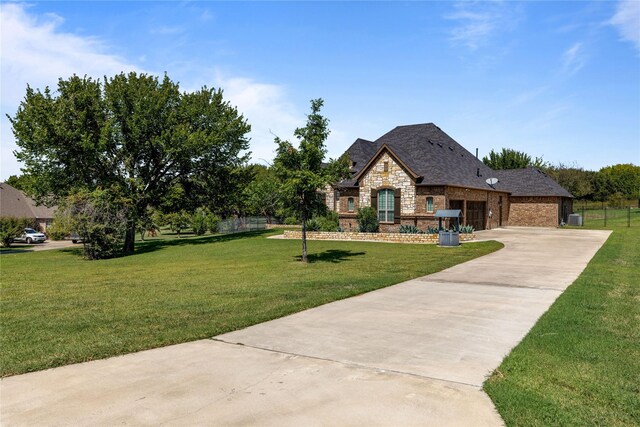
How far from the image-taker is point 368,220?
105 ft

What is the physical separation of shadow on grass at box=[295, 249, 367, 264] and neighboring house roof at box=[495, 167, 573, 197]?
2535 centimetres

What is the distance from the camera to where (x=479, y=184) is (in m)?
36.4

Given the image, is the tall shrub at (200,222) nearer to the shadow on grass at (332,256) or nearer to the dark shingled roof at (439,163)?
the dark shingled roof at (439,163)

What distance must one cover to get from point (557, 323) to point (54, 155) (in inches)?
1287

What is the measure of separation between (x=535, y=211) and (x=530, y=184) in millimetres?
2659

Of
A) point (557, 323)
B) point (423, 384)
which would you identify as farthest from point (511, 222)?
point (423, 384)

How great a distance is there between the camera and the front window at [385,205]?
108ft

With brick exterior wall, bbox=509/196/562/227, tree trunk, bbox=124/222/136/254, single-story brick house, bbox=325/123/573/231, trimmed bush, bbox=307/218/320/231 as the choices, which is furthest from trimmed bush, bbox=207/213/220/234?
brick exterior wall, bbox=509/196/562/227

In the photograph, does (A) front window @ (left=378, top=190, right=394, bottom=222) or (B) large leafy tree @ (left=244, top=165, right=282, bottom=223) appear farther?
(A) front window @ (left=378, top=190, right=394, bottom=222)

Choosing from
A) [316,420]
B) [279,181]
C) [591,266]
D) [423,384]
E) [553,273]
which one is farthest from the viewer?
[279,181]

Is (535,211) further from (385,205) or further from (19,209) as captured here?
(19,209)

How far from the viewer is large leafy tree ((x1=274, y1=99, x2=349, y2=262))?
18.0 meters

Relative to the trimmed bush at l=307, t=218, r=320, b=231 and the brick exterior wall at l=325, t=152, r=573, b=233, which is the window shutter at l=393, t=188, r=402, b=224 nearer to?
the brick exterior wall at l=325, t=152, r=573, b=233

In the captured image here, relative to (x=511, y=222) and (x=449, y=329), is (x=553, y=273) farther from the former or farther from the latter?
(x=511, y=222)
